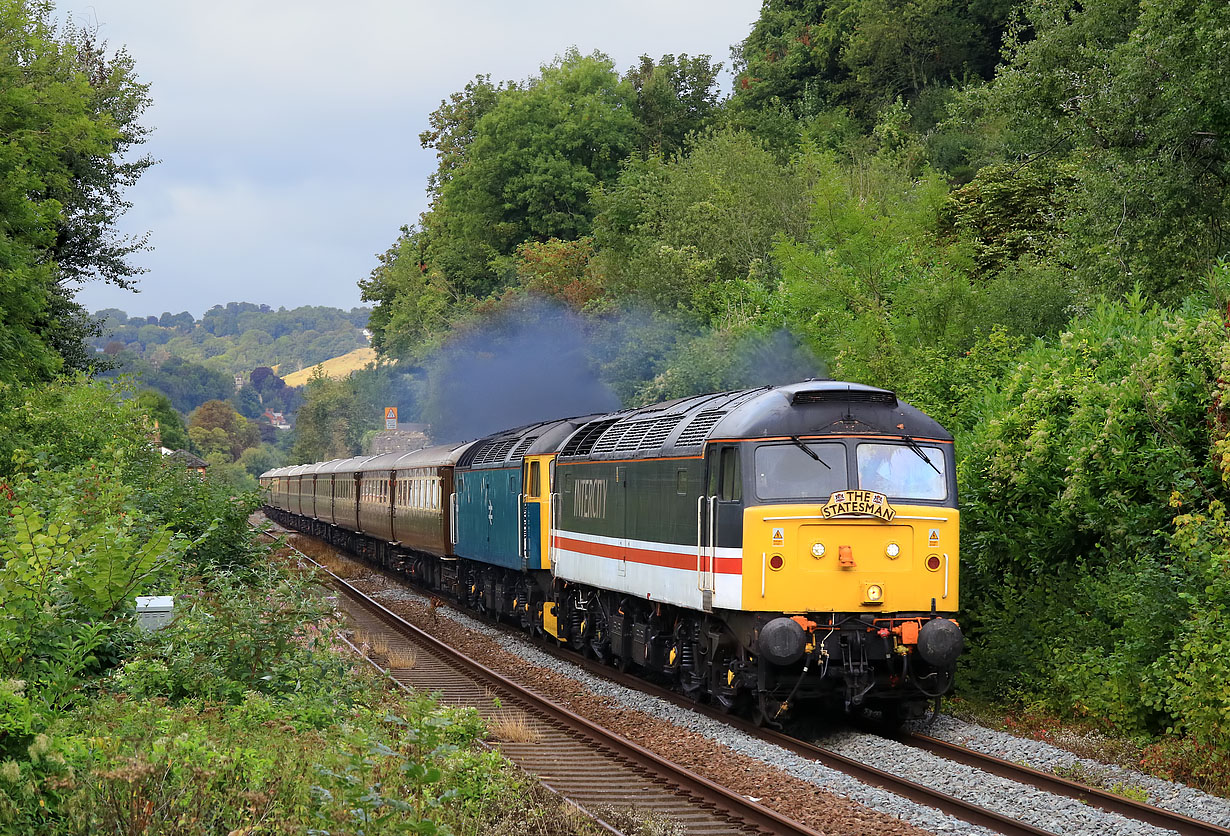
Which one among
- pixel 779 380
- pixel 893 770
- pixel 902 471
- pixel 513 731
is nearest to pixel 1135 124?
pixel 779 380

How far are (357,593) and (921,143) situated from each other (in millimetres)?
28693

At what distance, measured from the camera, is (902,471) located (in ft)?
38.9

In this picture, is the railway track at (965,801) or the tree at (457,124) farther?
the tree at (457,124)

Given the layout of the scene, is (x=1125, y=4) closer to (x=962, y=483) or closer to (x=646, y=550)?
(x=962, y=483)

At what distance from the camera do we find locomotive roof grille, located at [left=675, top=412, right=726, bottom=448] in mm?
12703

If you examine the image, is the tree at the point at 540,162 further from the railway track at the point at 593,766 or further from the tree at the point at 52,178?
the railway track at the point at 593,766

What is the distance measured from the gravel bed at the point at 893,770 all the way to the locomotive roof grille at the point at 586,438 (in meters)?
3.43

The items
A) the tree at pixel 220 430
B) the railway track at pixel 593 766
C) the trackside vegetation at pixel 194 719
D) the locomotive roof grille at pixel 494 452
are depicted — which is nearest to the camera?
the trackside vegetation at pixel 194 719

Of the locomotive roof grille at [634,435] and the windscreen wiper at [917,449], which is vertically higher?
the locomotive roof grille at [634,435]

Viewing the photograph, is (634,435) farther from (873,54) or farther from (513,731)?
(873,54)

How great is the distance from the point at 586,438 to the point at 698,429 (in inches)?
179

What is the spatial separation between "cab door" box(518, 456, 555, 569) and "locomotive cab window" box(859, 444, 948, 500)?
780 cm

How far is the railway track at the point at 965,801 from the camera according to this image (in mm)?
8234

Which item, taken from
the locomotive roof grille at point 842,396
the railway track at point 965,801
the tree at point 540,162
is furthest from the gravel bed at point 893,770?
the tree at point 540,162
